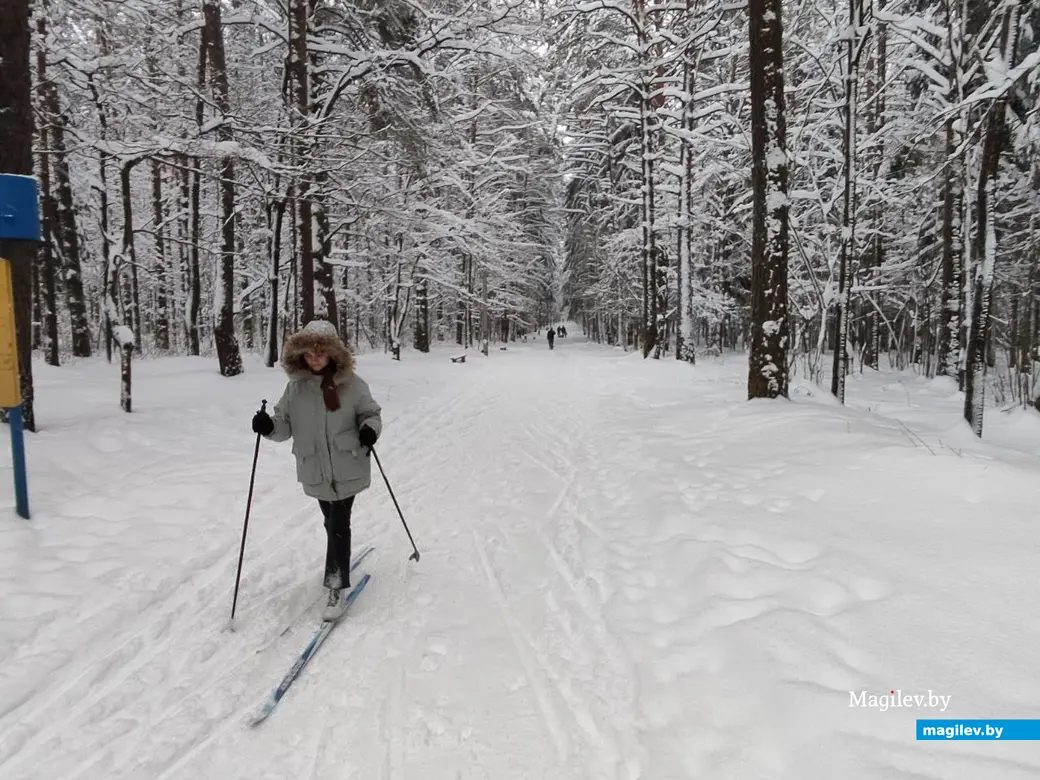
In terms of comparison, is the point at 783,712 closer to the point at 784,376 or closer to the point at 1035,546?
the point at 1035,546

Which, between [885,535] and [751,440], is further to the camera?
[751,440]

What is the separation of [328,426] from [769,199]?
307 inches

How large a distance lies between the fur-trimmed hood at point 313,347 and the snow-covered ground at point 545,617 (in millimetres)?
1693

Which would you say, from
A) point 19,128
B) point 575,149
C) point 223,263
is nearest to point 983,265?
point 19,128

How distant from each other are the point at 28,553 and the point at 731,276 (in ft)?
86.5

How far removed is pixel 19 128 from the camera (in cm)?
650

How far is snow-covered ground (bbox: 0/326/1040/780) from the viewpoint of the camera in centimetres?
268

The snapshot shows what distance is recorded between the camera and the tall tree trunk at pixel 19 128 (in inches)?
252

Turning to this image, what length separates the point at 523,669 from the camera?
3.38m

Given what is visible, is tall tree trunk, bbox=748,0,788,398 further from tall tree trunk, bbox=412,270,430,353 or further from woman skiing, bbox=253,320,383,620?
tall tree trunk, bbox=412,270,430,353

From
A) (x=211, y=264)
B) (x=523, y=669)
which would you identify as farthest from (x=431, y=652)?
(x=211, y=264)

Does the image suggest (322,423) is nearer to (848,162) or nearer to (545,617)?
(545,617)

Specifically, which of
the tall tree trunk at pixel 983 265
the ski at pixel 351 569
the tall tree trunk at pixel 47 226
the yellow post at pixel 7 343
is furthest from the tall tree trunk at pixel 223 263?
the tall tree trunk at pixel 983 265

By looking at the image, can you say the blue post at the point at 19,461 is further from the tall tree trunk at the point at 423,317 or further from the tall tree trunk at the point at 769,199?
the tall tree trunk at the point at 423,317
